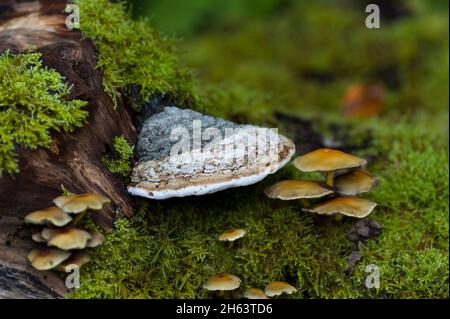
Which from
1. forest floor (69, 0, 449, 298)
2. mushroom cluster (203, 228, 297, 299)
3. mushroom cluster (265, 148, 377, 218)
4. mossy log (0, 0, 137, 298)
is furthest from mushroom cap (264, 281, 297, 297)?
mossy log (0, 0, 137, 298)

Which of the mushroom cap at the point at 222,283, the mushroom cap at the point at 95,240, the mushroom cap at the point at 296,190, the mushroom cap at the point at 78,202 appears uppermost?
the mushroom cap at the point at 78,202

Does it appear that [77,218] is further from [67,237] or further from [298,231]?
[298,231]

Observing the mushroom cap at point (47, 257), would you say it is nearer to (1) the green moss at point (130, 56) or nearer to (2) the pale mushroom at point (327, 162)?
(1) the green moss at point (130, 56)

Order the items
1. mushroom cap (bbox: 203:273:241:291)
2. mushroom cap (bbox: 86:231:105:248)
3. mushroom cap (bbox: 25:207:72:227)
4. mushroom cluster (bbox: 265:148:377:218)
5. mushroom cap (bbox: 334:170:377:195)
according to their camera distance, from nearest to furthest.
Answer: mushroom cap (bbox: 25:207:72:227) → mushroom cap (bbox: 86:231:105:248) → mushroom cap (bbox: 203:273:241:291) → mushroom cluster (bbox: 265:148:377:218) → mushroom cap (bbox: 334:170:377:195)

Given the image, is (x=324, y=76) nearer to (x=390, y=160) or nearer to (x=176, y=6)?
(x=176, y=6)

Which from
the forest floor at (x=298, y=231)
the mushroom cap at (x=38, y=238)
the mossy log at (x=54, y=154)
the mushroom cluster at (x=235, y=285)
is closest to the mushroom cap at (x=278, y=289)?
the mushroom cluster at (x=235, y=285)

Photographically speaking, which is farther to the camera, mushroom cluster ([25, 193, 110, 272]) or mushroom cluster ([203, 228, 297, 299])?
mushroom cluster ([203, 228, 297, 299])

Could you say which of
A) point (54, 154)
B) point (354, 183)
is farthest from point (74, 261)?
point (354, 183)

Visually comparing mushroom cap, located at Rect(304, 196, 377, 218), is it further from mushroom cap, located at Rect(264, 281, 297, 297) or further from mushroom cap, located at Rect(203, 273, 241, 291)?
mushroom cap, located at Rect(203, 273, 241, 291)
